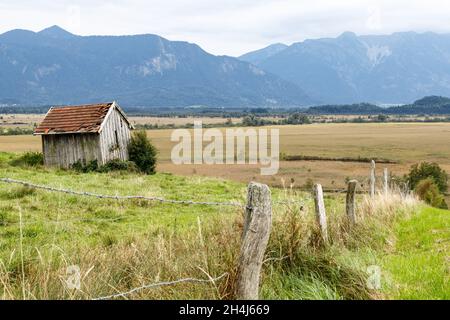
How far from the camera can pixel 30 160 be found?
32.2 m

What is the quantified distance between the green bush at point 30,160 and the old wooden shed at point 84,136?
0.51 meters

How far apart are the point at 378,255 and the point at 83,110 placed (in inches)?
1109

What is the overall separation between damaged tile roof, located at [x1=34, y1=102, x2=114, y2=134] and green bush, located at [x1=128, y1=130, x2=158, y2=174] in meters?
2.74

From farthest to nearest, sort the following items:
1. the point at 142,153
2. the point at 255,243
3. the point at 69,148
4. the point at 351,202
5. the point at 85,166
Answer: the point at 142,153 < the point at 69,148 < the point at 85,166 < the point at 351,202 < the point at 255,243

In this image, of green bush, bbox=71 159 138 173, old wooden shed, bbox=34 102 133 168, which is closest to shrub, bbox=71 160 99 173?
green bush, bbox=71 159 138 173

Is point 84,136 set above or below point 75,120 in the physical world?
below

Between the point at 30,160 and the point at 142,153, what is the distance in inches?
262

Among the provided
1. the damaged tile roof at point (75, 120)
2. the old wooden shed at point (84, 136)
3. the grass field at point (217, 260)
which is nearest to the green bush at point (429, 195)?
the grass field at point (217, 260)

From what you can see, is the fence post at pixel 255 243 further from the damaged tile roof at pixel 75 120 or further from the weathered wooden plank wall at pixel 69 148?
the weathered wooden plank wall at pixel 69 148

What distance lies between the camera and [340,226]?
31.1ft

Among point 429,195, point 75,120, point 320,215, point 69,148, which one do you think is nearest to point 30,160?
point 69,148

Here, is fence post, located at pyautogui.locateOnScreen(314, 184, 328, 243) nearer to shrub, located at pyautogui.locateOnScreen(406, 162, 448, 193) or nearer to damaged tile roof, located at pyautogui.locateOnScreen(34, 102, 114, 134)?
damaged tile roof, located at pyautogui.locateOnScreen(34, 102, 114, 134)

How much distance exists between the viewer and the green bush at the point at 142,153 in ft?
108

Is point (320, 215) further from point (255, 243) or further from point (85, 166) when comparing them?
point (85, 166)
